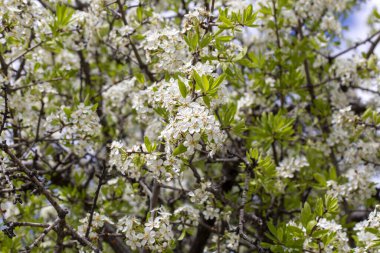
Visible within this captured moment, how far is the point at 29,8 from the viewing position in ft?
12.7

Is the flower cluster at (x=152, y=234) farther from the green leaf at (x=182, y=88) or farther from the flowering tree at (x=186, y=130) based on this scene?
the green leaf at (x=182, y=88)

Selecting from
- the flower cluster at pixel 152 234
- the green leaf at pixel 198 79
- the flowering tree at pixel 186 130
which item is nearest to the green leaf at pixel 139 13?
the flowering tree at pixel 186 130

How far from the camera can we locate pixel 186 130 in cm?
250

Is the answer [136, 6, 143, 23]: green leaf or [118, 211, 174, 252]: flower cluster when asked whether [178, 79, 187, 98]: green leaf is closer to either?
[118, 211, 174, 252]: flower cluster

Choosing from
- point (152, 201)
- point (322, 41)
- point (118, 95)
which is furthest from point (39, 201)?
point (322, 41)

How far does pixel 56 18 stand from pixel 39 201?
74.4 inches

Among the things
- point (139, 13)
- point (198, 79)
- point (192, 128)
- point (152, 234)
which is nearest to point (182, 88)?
point (198, 79)

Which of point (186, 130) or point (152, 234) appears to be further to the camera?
point (152, 234)

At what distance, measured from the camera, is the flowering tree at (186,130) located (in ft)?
9.80

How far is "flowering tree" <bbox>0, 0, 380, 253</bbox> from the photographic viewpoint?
299 centimetres

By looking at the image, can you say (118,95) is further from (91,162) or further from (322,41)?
(322,41)

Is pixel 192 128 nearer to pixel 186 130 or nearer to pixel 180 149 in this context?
pixel 186 130

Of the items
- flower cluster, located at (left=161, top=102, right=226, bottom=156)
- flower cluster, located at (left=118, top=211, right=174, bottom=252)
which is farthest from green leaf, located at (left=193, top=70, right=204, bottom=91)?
flower cluster, located at (left=118, top=211, right=174, bottom=252)

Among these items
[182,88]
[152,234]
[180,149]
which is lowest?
[152,234]
